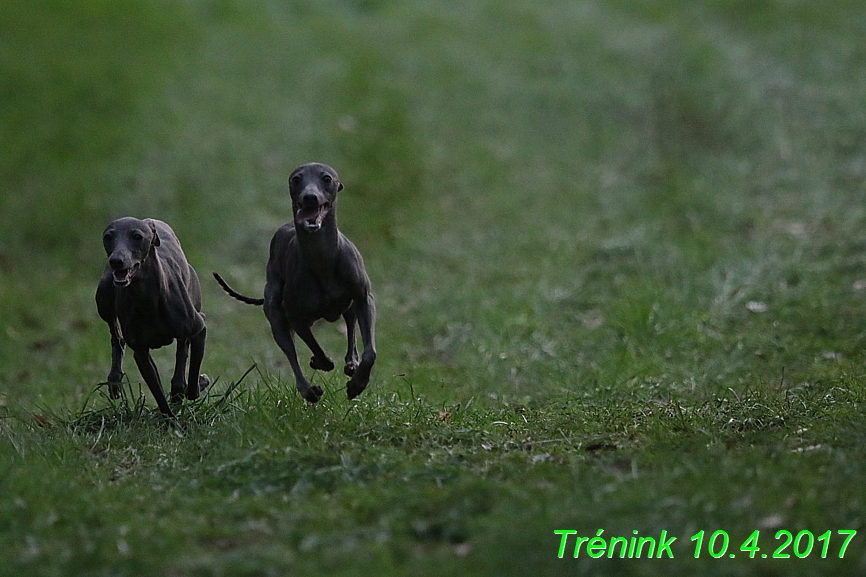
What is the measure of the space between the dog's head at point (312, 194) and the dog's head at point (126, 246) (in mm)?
828

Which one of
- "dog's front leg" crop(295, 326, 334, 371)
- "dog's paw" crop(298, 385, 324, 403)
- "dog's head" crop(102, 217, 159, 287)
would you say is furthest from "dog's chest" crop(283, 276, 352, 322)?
"dog's head" crop(102, 217, 159, 287)

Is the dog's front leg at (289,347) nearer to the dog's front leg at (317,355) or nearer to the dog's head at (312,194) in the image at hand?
the dog's front leg at (317,355)

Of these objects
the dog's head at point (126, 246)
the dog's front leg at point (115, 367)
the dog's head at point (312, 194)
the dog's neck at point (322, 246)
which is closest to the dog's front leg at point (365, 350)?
the dog's neck at point (322, 246)

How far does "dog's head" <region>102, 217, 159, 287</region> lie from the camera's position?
5.60 m

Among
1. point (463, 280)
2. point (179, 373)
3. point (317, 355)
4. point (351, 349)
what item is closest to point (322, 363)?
point (317, 355)

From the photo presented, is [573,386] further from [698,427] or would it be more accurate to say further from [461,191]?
[461,191]

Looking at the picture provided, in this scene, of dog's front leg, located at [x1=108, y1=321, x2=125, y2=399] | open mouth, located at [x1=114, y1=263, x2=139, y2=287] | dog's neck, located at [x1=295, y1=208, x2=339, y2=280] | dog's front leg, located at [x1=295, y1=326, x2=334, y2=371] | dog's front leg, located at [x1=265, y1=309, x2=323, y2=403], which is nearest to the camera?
open mouth, located at [x1=114, y1=263, x2=139, y2=287]

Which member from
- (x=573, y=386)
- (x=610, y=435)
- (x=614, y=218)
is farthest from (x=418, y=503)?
(x=614, y=218)

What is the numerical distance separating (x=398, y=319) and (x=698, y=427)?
4528 mm

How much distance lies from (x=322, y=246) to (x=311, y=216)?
26 centimetres

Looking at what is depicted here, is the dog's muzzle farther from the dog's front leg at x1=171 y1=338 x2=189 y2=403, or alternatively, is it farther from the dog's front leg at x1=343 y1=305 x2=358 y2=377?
the dog's front leg at x1=343 y1=305 x2=358 y2=377

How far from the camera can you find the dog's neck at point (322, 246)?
589cm

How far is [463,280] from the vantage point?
10906mm

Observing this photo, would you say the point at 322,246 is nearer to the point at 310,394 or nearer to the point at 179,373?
the point at 310,394
